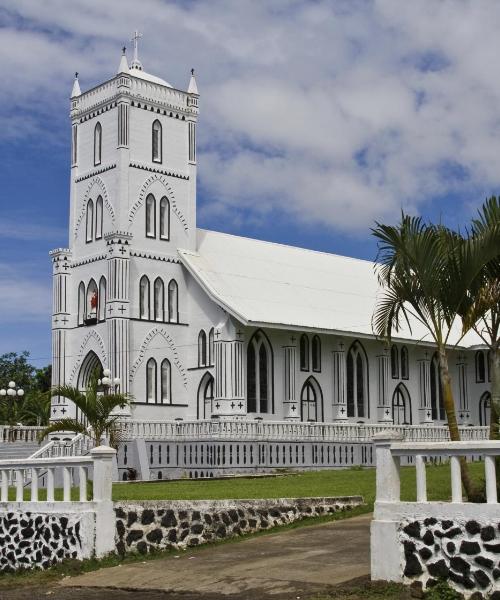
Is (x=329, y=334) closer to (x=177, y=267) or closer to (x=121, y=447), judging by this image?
(x=177, y=267)

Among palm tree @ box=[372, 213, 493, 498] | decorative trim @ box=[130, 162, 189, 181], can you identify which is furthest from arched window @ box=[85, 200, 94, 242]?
palm tree @ box=[372, 213, 493, 498]

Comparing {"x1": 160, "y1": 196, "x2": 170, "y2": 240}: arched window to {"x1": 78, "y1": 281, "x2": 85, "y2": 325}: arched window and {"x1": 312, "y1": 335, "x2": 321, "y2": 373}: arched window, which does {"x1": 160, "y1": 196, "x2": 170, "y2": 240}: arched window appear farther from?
{"x1": 312, "y1": 335, "x2": 321, "y2": 373}: arched window

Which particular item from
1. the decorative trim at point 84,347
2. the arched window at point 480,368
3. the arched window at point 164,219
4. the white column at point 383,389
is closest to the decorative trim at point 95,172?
the arched window at point 164,219

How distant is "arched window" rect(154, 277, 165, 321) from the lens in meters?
48.3

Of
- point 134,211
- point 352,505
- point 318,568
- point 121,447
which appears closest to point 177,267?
point 134,211

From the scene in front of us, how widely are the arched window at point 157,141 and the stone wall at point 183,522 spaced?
108 feet

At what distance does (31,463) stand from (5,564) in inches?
69.8

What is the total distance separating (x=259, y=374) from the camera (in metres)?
47.5

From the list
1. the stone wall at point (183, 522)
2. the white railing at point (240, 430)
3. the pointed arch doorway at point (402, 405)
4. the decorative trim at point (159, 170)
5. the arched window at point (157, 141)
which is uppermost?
the arched window at point (157, 141)

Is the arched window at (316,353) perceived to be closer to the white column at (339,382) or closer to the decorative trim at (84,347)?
the white column at (339,382)

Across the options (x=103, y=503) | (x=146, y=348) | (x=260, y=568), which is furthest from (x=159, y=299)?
(x=260, y=568)

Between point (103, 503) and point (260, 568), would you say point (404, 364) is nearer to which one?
point (103, 503)

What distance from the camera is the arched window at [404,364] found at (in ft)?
178

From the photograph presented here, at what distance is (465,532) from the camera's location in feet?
40.4
